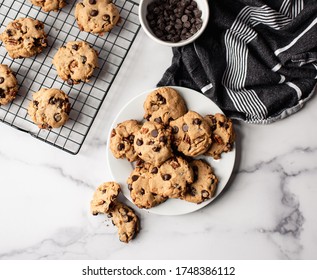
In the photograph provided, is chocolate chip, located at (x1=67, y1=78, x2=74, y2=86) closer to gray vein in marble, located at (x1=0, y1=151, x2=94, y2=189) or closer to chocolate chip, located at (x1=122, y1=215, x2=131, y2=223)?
gray vein in marble, located at (x1=0, y1=151, x2=94, y2=189)

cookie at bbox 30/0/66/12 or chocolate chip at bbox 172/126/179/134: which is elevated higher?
cookie at bbox 30/0/66/12

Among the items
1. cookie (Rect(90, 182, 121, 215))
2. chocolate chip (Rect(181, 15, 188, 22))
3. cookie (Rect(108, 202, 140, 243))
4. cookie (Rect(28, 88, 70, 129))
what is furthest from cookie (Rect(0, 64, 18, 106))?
chocolate chip (Rect(181, 15, 188, 22))

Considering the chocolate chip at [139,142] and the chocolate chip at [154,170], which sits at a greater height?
the chocolate chip at [139,142]

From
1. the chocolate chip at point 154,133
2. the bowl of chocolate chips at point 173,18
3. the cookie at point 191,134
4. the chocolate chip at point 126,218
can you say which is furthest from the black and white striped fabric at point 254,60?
the chocolate chip at point 126,218

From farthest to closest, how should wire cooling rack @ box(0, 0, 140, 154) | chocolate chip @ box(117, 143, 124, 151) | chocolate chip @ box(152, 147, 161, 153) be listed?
wire cooling rack @ box(0, 0, 140, 154) < chocolate chip @ box(117, 143, 124, 151) < chocolate chip @ box(152, 147, 161, 153)

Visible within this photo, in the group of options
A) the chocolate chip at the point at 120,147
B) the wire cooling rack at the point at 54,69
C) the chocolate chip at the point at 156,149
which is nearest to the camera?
the chocolate chip at the point at 156,149

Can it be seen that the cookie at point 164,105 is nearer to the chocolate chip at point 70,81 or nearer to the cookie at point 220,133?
the cookie at point 220,133
